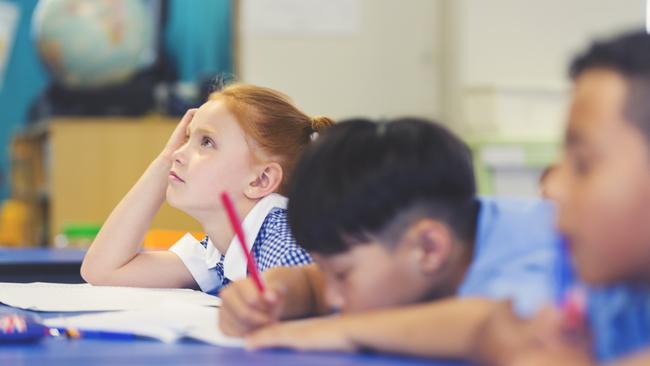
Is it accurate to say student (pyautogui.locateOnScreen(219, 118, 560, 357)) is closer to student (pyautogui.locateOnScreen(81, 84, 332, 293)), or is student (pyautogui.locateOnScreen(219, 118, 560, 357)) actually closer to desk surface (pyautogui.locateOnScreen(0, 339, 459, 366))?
desk surface (pyautogui.locateOnScreen(0, 339, 459, 366))

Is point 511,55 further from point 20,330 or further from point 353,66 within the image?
point 20,330

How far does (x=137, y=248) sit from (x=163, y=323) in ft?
2.04

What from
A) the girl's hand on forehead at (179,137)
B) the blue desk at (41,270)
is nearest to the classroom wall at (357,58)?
the blue desk at (41,270)

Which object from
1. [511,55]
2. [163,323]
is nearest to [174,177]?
[163,323]

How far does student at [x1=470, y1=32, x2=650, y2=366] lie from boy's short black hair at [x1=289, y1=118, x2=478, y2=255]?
208 mm

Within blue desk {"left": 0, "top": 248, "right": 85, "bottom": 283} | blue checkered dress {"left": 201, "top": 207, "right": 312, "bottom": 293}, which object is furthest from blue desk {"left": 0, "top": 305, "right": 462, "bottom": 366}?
blue desk {"left": 0, "top": 248, "right": 85, "bottom": 283}

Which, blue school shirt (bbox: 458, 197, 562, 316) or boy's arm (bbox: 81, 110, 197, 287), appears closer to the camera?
blue school shirt (bbox: 458, 197, 562, 316)

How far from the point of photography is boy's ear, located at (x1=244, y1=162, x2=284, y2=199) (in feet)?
4.65

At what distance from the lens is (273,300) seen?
908 mm

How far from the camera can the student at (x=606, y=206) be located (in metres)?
0.58

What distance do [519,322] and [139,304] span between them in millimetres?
617

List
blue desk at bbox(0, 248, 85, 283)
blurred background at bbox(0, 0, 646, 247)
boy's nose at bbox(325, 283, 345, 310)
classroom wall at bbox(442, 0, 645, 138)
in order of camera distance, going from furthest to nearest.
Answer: classroom wall at bbox(442, 0, 645, 138)
blurred background at bbox(0, 0, 646, 247)
blue desk at bbox(0, 248, 85, 283)
boy's nose at bbox(325, 283, 345, 310)

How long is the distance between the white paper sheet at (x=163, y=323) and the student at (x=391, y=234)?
0.03m

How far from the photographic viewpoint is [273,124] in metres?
1.43
